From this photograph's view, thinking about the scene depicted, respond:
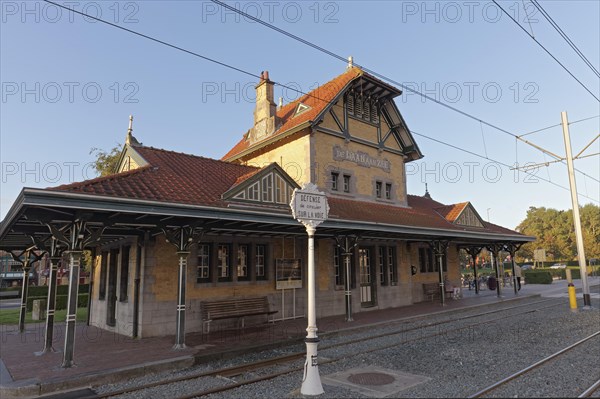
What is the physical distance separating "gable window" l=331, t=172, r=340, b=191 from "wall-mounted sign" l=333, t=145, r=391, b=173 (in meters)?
0.68

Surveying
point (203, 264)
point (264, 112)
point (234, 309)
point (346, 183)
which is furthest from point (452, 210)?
A: point (203, 264)

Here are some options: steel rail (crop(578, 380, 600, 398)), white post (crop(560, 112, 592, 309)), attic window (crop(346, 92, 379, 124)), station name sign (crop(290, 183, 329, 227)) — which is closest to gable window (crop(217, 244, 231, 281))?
station name sign (crop(290, 183, 329, 227))

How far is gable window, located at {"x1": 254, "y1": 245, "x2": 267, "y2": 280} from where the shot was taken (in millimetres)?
13258

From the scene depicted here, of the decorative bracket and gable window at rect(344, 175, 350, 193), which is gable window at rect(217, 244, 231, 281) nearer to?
the decorative bracket

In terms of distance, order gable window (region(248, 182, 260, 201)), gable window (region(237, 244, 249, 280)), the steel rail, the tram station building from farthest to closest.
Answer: gable window (region(237, 244, 249, 280)) → gable window (region(248, 182, 260, 201)) → the tram station building → the steel rail

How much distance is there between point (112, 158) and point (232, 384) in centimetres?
2194

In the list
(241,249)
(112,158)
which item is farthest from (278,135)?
(112,158)

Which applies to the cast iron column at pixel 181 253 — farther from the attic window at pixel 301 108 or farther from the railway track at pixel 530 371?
the attic window at pixel 301 108

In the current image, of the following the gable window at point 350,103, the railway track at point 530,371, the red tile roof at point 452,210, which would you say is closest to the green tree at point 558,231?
the red tile roof at point 452,210

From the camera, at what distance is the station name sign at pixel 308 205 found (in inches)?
260

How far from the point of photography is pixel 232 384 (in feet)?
21.5

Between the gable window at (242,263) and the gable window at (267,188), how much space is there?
1.97m

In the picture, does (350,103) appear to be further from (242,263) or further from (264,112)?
(242,263)

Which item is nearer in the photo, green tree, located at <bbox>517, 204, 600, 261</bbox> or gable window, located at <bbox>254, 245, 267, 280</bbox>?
gable window, located at <bbox>254, 245, 267, 280</bbox>
